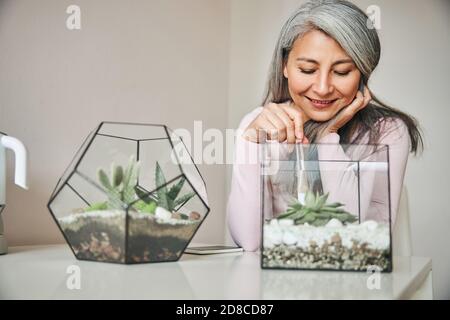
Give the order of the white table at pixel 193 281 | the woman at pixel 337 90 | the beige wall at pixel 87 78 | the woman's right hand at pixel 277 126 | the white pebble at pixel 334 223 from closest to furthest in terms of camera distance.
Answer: the white table at pixel 193 281 → the white pebble at pixel 334 223 → the beige wall at pixel 87 78 → the woman's right hand at pixel 277 126 → the woman at pixel 337 90

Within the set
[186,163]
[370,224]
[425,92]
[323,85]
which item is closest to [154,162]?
[186,163]

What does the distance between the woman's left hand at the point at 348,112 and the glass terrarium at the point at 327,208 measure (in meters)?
0.62

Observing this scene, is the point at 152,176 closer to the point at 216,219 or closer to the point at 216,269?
the point at 216,269

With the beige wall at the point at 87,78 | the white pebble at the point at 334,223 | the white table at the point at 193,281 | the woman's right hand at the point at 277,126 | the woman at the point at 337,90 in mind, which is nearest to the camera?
the white table at the point at 193,281

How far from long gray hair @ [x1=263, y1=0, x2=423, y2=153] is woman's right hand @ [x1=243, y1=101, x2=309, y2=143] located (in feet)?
0.48

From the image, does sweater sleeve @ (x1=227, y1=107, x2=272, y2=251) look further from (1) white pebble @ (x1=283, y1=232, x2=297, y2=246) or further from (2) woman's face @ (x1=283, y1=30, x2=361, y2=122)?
(1) white pebble @ (x1=283, y1=232, x2=297, y2=246)

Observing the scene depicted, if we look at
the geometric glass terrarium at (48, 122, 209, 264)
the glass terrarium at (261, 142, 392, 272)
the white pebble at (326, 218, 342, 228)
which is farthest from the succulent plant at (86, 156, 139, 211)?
the white pebble at (326, 218, 342, 228)

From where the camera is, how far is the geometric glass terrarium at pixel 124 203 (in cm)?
94

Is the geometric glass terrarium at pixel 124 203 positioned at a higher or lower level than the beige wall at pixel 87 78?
lower

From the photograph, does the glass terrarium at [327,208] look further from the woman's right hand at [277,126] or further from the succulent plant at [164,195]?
the woman's right hand at [277,126]

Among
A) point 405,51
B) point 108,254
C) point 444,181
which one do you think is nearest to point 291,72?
point 405,51

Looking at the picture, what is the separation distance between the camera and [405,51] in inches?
63.7

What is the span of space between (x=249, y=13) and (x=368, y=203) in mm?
1090

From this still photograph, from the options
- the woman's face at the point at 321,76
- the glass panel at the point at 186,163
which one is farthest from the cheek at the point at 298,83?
the glass panel at the point at 186,163
